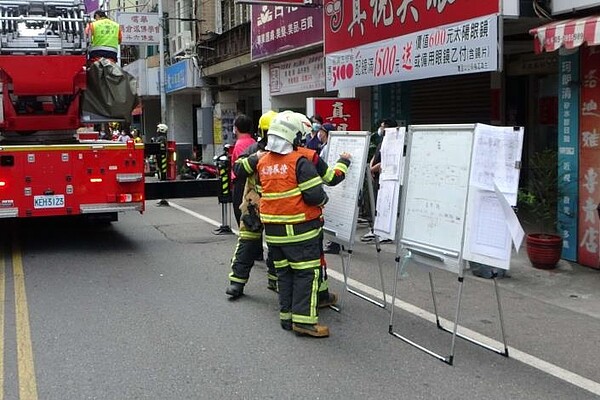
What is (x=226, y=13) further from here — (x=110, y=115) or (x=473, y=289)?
(x=473, y=289)

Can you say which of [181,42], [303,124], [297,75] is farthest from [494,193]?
[181,42]

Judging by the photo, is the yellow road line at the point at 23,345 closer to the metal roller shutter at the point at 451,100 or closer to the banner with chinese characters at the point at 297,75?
the metal roller shutter at the point at 451,100

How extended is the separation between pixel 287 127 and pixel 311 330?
66.2 inches

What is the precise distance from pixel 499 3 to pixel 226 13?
17.8 metres

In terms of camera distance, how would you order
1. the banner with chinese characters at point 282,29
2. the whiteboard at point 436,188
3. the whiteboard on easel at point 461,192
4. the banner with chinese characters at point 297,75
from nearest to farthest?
the whiteboard on easel at point 461,192, the whiteboard at point 436,188, the banner with chinese characters at point 282,29, the banner with chinese characters at point 297,75

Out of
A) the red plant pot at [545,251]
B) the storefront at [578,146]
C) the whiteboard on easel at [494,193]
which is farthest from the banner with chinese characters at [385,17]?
the whiteboard on easel at [494,193]

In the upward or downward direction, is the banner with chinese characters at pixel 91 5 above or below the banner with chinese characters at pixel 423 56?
above

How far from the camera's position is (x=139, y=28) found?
23406 mm

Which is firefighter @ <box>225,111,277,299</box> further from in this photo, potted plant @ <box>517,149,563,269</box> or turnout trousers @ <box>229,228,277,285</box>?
potted plant @ <box>517,149,563,269</box>

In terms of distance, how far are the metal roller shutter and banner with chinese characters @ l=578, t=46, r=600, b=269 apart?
538cm

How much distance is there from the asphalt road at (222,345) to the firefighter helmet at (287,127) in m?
1.66

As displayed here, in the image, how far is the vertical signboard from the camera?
796cm

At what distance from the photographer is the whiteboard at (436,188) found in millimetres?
4930

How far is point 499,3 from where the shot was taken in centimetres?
805
